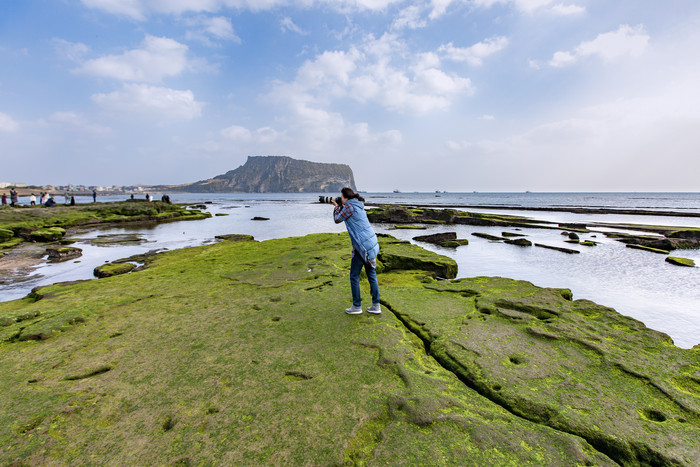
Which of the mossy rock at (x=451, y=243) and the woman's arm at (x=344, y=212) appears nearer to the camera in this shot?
the woman's arm at (x=344, y=212)

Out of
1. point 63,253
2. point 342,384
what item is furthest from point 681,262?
point 63,253

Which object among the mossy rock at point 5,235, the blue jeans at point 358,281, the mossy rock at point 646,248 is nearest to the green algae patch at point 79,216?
the mossy rock at point 5,235

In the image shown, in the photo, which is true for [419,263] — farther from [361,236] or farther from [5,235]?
[5,235]

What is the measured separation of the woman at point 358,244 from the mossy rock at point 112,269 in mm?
10392

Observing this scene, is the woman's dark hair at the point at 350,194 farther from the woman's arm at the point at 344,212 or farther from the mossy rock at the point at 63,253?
the mossy rock at the point at 63,253

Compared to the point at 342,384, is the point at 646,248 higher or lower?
lower

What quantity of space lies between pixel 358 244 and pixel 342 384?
268cm

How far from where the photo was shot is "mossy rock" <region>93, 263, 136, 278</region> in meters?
11.3

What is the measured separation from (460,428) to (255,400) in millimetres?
2209

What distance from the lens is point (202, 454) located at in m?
2.70

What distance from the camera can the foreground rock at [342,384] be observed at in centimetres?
277

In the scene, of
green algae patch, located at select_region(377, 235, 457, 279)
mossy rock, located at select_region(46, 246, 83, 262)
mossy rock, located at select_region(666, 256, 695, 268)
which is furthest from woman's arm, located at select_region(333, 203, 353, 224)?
mossy rock, located at select_region(666, 256, 695, 268)

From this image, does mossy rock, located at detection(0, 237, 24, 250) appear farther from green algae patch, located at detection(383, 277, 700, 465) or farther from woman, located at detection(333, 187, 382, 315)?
green algae patch, located at detection(383, 277, 700, 465)

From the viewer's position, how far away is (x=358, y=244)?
5801 millimetres
